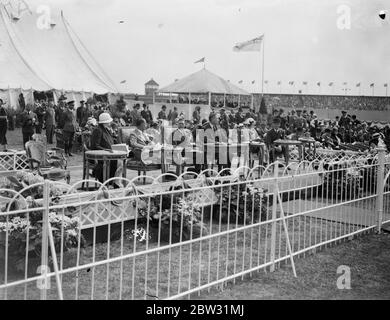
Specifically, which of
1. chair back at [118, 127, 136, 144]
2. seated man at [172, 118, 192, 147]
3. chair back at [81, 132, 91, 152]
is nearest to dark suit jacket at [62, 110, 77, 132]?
chair back at [81, 132, 91, 152]

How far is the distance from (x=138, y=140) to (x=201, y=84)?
783 centimetres

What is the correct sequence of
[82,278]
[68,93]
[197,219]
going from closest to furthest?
[82,278], [197,219], [68,93]

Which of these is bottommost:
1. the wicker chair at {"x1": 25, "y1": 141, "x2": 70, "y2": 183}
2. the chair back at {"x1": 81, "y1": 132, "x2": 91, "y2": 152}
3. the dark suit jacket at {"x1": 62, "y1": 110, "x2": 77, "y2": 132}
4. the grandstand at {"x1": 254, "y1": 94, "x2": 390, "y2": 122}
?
the wicker chair at {"x1": 25, "y1": 141, "x2": 70, "y2": 183}

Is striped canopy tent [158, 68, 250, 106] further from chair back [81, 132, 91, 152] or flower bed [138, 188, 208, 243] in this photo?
flower bed [138, 188, 208, 243]

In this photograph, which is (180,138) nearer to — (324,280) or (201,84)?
(324,280)

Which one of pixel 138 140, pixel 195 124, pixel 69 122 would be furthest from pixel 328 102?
pixel 138 140

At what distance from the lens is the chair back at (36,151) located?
341 inches

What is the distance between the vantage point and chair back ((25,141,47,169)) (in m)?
8.67

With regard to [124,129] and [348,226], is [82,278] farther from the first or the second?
[124,129]

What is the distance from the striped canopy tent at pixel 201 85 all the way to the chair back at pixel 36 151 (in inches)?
338

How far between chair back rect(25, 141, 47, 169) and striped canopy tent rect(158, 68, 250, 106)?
859cm

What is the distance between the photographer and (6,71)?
80.2ft
